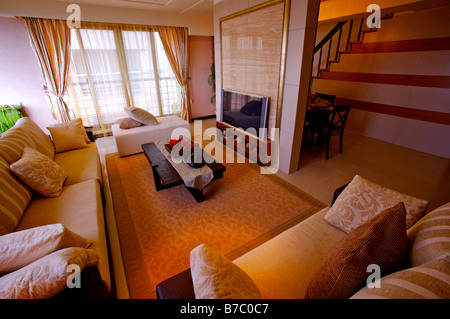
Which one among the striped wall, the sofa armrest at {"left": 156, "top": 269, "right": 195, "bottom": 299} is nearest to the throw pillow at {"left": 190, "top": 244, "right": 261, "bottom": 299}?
the sofa armrest at {"left": 156, "top": 269, "right": 195, "bottom": 299}

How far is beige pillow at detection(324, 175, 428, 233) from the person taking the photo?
52.3 inches

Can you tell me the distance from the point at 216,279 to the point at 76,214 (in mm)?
1577

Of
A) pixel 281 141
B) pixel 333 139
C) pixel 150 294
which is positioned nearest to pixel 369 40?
pixel 333 139

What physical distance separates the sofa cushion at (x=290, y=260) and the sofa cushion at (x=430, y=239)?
0.49 m

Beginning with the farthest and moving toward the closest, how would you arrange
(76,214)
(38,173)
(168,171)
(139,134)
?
(139,134) → (168,171) → (38,173) → (76,214)

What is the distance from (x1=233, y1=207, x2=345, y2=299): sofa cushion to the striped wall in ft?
11.7

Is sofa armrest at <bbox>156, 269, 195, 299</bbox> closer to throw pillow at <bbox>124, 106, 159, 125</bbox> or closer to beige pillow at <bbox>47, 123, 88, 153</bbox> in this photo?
beige pillow at <bbox>47, 123, 88, 153</bbox>

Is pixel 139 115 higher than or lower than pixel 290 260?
higher

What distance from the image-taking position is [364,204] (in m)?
1.46

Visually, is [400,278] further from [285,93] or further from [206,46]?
[206,46]

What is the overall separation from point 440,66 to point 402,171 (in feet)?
6.18

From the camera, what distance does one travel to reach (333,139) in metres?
4.53

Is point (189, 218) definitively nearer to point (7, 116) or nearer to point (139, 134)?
point (139, 134)

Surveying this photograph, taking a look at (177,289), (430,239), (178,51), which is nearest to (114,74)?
(178,51)
